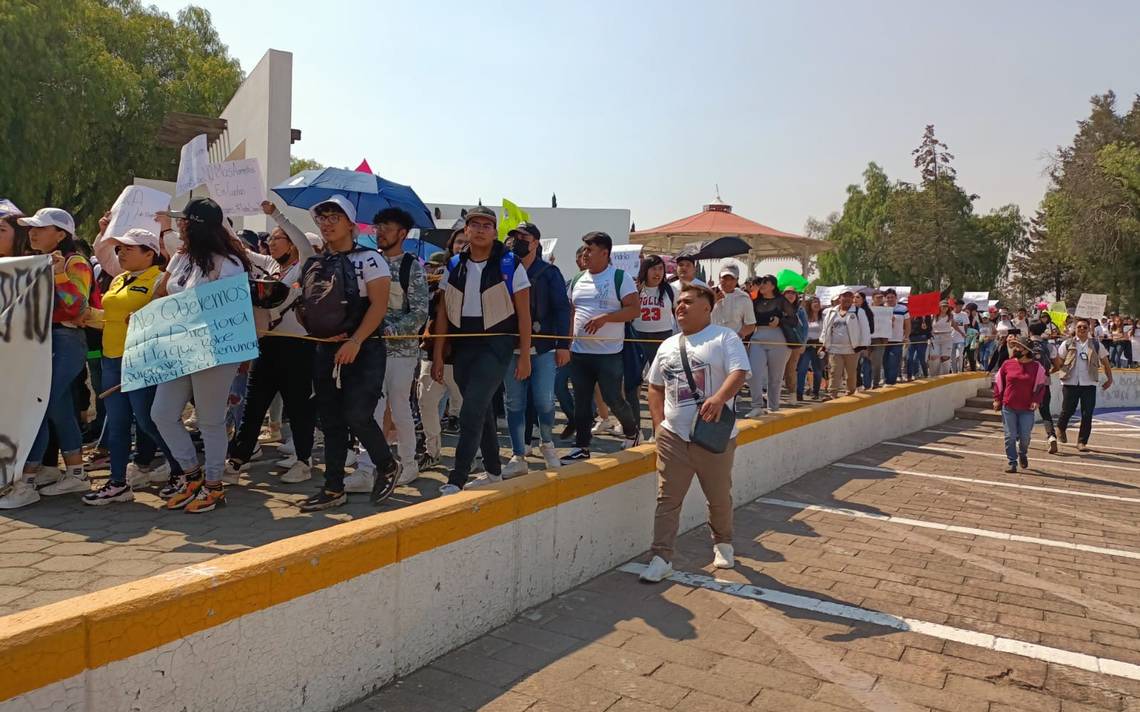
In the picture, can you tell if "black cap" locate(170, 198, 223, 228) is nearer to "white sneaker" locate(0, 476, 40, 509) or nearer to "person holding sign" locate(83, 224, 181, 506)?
"person holding sign" locate(83, 224, 181, 506)

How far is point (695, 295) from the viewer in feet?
16.9

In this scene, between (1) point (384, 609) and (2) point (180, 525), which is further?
(2) point (180, 525)

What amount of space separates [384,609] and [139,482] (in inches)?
129

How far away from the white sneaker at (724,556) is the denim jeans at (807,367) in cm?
813

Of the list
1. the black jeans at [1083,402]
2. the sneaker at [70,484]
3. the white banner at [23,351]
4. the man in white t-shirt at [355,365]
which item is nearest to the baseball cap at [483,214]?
the man in white t-shirt at [355,365]

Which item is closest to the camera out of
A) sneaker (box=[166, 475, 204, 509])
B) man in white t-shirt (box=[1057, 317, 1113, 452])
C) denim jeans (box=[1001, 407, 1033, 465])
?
sneaker (box=[166, 475, 204, 509])

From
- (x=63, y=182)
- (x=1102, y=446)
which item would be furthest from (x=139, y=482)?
(x=63, y=182)

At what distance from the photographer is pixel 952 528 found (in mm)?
6652

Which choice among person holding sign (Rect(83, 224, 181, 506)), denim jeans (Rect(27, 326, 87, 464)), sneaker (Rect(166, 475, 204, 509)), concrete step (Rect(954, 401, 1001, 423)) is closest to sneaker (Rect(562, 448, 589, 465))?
sneaker (Rect(166, 475, 204, 509))

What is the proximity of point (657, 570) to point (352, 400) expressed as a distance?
2.09m

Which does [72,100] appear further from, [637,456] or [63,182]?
[637,456]

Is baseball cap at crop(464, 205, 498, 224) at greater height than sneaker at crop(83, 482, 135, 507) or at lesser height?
greater

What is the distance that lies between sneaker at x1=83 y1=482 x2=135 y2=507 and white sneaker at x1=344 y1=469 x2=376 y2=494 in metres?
1.39

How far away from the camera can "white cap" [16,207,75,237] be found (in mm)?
5406
